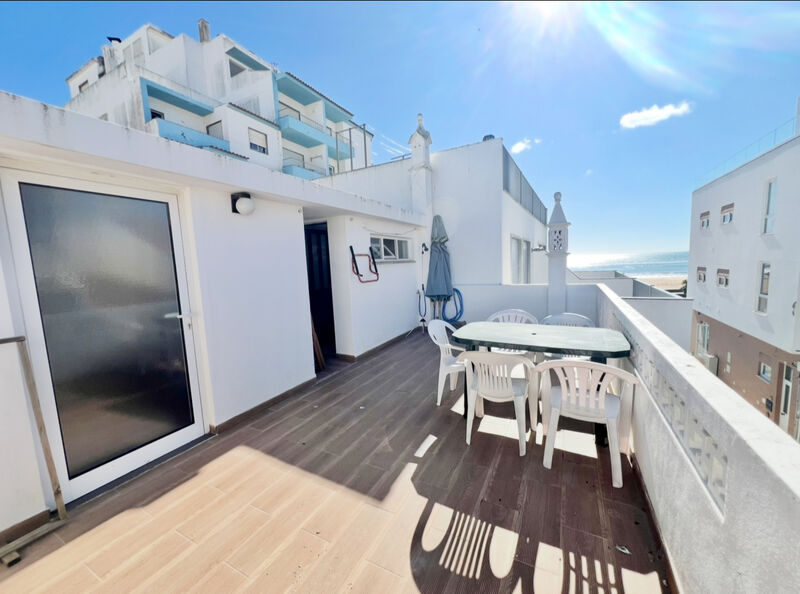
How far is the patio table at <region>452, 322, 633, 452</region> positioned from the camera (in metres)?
2.47

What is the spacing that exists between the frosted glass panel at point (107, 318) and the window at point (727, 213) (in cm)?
1857

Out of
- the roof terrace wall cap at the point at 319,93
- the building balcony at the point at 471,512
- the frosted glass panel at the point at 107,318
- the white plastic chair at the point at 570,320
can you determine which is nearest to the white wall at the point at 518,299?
the white plastic chair at the point at 570,320

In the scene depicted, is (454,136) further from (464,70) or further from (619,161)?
(619,161)

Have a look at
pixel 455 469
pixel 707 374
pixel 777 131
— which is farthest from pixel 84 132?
pixel 777 131

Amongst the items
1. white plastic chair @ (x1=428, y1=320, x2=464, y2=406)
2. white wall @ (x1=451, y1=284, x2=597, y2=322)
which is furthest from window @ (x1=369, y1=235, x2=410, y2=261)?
white plastic chair @ (x1=428, y1=320, x2=464, y2=406)

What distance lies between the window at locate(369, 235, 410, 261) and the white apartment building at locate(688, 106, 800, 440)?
11.7 m

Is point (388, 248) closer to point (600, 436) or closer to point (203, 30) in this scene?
point (600, 436)

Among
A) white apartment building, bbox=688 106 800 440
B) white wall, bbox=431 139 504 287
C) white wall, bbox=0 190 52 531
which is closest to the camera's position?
white wall, bbox=0 190 52 531

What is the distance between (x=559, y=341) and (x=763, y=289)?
1380 centimetres

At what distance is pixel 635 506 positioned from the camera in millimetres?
1951

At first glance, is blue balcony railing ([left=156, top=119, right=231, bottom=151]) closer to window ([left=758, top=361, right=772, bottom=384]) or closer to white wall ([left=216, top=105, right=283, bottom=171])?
white wall ([left=216, top=105, right=283, bottom=171])

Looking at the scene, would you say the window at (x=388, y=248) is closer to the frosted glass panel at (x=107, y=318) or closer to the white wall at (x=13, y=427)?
the frosted glass panel at (x=107, y=318)

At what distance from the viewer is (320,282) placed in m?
5.77

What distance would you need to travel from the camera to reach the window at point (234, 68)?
15898mm
